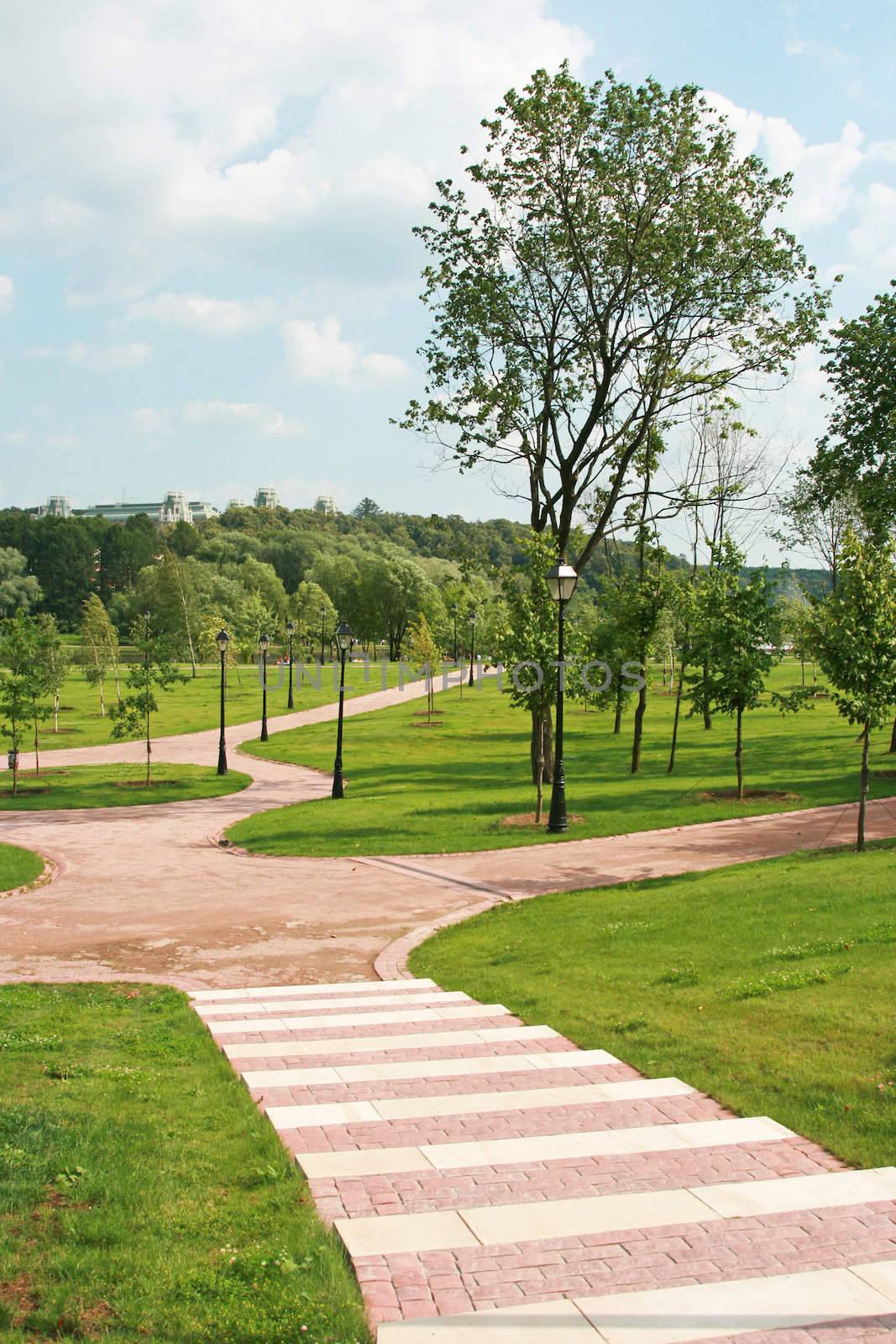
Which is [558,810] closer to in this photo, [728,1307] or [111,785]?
[111,785]

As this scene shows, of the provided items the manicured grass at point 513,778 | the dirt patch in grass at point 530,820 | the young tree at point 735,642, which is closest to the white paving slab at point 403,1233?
the manicured grass at point 513,778

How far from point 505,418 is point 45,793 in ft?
53.7

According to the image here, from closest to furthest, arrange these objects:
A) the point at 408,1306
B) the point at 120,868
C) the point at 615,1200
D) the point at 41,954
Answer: the point at 408,1306 → the point at 615,1200 → the point at 41,954 → the point at 120,868

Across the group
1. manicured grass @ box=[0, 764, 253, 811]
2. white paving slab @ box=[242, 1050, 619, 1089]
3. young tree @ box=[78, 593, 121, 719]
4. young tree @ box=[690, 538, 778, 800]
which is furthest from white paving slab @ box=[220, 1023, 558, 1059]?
young tree @ box=[78, 593, 121, 719]

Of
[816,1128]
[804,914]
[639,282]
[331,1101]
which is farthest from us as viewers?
[639,282]

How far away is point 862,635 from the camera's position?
16.7 meters

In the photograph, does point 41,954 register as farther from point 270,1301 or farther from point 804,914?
point 270,1301

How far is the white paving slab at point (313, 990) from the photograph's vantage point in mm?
10797

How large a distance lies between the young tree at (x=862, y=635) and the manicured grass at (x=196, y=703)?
81.3ft

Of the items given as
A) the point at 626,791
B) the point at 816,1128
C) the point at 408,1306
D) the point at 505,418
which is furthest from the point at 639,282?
the point at 408,1306

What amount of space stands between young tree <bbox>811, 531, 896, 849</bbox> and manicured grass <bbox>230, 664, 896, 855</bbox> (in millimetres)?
6058

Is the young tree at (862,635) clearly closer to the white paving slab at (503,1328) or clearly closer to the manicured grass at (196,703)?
the white paving slab at (503,1328)

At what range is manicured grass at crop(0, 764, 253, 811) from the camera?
93.4 feet

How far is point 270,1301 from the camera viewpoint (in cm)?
396
